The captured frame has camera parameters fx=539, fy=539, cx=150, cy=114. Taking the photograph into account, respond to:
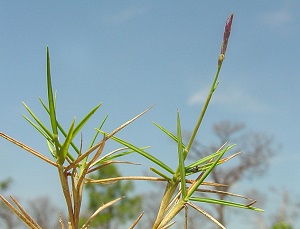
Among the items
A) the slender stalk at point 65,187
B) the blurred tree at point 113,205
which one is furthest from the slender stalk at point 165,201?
the blurred tree at point 113,205

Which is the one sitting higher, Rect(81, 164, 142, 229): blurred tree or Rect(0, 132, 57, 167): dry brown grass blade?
Rect(81, 164, 142, 229): blurred tree

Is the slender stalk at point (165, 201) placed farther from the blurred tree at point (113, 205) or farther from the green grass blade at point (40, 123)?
the blurred tree at point (113, 205)

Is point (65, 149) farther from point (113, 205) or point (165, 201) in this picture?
point (113, 205)

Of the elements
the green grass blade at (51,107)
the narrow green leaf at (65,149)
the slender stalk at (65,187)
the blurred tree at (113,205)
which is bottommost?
the slender stalk at (65,187)

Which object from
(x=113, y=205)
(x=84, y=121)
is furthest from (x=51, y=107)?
(x=113, y=205)

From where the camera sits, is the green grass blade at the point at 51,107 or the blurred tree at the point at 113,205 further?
the blurred tree at the point at 113,205

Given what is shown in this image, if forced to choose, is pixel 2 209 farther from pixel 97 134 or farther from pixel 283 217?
pixel 97 134

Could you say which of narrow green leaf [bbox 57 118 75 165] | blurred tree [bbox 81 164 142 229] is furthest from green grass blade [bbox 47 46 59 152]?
blurred tree [bbox 81 164 142 229]

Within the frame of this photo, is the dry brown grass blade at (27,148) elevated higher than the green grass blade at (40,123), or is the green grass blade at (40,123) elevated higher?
the green grass blade at (40,123)

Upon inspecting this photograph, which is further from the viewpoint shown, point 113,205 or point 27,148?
point 113,205

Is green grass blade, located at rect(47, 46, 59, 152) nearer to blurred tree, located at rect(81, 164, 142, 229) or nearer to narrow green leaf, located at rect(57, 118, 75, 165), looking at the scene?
narrow green leaf, located at rect(57, 118, 75, 165)

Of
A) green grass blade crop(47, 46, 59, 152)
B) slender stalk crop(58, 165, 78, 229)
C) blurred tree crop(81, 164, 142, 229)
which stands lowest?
slender stalk crop(58, 165, 78, 229)
